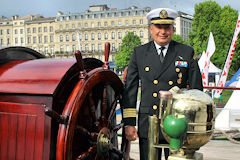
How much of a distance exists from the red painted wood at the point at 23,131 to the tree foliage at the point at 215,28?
26.1 m

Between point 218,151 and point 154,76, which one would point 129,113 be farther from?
point 218,151

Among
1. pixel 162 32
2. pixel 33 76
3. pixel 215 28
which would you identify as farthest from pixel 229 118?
pixel 215 28

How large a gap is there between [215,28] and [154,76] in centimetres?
2642

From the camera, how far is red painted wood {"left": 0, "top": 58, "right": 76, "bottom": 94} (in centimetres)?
159

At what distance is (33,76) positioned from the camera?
5.57 feet

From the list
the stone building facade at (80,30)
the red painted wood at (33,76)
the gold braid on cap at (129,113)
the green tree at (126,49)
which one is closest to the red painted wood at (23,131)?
the red painted wood at (33,76)

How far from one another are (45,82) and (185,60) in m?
1.00

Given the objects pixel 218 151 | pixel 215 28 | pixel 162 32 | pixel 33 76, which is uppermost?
pixel 215 28

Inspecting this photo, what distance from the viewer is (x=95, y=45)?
224 ft

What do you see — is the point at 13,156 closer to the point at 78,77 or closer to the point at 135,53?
the point at 78,77

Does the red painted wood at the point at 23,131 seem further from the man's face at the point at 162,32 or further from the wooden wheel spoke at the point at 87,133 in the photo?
the man's face at the point at 162,32

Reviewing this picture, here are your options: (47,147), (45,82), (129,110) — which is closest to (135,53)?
(129,110)

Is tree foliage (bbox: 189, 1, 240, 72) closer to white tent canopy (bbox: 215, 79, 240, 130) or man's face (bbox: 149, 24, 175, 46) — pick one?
white tent canopy (bbox: 215, 79, 240, 130)

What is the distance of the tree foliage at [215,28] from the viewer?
26.5 m
